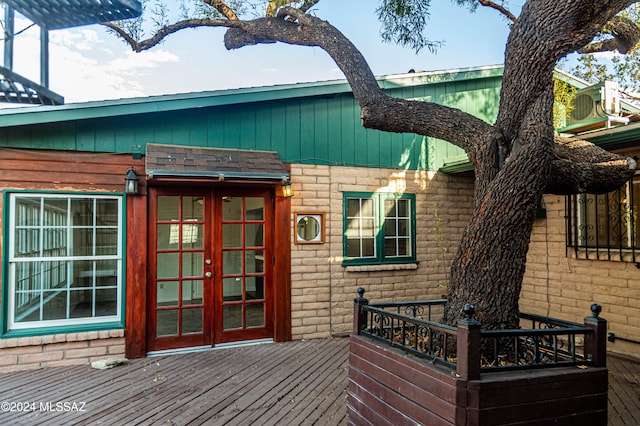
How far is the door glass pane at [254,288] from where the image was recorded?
5.41 meters

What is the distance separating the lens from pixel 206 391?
3885mm

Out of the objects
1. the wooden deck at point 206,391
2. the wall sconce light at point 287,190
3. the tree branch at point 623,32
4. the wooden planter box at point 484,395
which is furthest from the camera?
the wall sconce light at point 287,190

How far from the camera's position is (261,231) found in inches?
217

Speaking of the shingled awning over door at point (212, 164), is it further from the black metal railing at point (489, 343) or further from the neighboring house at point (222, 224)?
the black metal railing at point (489, 343)

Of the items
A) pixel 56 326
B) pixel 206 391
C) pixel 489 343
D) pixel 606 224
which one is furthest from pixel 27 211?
pixel 606 224

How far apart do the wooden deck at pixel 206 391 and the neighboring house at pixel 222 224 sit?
45 cm

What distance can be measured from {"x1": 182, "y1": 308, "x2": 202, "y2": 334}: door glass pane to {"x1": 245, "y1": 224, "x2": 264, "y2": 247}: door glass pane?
104cm

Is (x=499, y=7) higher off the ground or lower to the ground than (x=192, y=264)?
higher

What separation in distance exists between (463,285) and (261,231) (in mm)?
3199

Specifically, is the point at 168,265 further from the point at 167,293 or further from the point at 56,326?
the point at 56,326

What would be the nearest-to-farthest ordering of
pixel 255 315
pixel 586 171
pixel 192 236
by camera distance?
1. pixel 586 171
2. pixel 192 236
3. pixel 255 315

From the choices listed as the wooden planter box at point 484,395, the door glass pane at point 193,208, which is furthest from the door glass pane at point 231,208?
A: the wooden planter box at point 484,395

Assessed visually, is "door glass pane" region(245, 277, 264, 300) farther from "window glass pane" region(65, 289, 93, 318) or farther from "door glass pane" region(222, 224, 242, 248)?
"window glass pane" region(65, 289, 93, 318)

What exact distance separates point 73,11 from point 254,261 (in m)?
3.68
